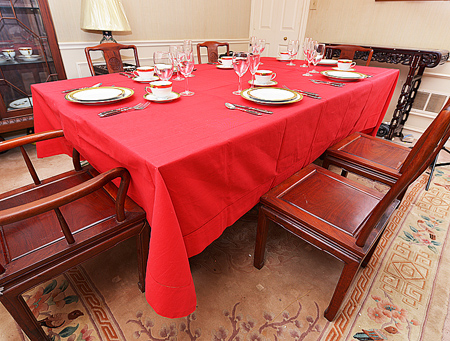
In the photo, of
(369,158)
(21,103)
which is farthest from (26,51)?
(369,158)

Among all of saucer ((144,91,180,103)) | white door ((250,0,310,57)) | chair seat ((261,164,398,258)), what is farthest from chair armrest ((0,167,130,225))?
white door ((250,0,310,57))

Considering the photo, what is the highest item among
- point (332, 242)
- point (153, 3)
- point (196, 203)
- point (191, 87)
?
point (153, 3)

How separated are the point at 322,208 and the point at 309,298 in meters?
0.43

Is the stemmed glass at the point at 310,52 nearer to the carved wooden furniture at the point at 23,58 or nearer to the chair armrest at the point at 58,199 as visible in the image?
the chair armrest at the point at 58,199

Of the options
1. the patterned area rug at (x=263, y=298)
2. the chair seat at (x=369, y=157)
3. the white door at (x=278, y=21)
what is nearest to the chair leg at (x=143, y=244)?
the patterned area rug at (x=263, y=298)

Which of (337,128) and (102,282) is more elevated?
(337,128)

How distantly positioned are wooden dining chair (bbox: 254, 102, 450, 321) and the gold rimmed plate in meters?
0.33

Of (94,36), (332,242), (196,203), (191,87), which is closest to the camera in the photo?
(196,203)

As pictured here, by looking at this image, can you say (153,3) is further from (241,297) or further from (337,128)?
(241,297)

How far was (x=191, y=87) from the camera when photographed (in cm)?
123

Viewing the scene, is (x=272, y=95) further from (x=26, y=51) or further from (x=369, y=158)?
(x=26, y=51)

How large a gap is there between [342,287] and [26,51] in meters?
2.64

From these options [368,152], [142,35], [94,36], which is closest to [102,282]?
[368,152]

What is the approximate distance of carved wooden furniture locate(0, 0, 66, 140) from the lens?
1841mm
